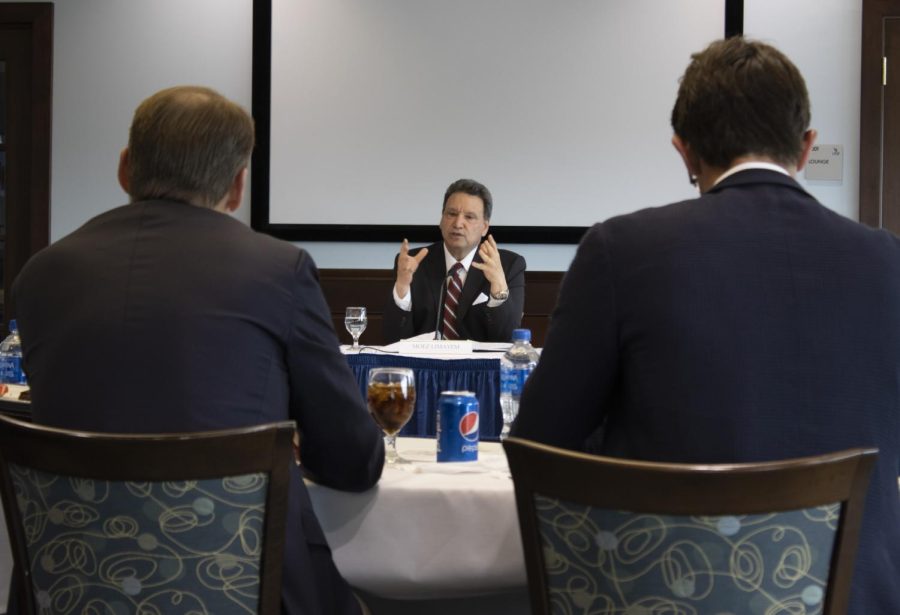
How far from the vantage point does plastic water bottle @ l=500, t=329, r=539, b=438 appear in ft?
7.18

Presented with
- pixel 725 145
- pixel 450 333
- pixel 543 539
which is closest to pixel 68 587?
pixel 543 539

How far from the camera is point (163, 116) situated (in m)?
1.46

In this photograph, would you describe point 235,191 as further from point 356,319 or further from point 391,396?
point 356,319

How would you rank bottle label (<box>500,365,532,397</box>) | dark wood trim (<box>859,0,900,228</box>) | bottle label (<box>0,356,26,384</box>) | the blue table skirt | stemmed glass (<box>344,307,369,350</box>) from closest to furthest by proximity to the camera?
bottle label (<box>500,365,532,397</box>) < bottle label (<box>0,356,26,384</box>) < the blue table skirt < stemmed glass (<box>344,307,369,350</box>) < dark wood trim (<box>859,0,900,228</box>)

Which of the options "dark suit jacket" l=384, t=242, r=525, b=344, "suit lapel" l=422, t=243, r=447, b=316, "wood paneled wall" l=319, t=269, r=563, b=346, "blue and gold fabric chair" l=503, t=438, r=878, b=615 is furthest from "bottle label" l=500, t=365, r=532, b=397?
"wood paneled wall" l=319, t=269, r=563, b=346

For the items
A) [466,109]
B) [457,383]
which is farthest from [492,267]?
[466,109]

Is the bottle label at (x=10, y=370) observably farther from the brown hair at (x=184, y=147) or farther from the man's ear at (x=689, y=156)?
the man's ear at (x=689, y=156)

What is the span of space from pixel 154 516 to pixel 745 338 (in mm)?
765

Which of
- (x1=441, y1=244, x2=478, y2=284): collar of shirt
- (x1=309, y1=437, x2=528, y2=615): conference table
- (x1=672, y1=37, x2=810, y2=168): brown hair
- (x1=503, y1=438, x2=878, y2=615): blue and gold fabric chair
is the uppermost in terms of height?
(x1=672, y1=37, x2=810, y2=168): brown hair

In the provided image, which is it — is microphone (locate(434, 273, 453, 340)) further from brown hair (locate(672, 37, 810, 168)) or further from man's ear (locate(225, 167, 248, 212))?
brown hair (locate(672, 37, 810, 168))

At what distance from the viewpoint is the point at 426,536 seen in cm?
149

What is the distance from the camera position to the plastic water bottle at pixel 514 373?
2.19 metres

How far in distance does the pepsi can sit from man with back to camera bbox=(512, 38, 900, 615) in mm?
395

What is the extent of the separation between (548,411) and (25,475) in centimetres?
69
